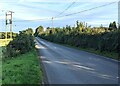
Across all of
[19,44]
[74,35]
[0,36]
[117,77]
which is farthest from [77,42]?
[0,36]

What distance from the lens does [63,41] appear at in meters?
81.0

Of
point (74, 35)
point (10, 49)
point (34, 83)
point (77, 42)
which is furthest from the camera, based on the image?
point (74, 35)

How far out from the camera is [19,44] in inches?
1561

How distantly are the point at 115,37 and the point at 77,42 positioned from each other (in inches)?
997

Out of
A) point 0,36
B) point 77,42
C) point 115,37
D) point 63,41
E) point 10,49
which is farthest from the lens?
point 0,36

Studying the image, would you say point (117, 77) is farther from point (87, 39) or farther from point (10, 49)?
point (87, 39)

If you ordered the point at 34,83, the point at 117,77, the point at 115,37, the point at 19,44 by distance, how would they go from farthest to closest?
the point at 19,44 < the point at 115,37 < the point at 117,77 < the point at 34,83

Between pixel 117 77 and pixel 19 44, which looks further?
pixel 19 44

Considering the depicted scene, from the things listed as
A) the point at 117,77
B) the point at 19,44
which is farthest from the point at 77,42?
the point at 117,77

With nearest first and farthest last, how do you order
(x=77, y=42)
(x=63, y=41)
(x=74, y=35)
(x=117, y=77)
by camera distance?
(x=117, y=77) → (x=77, y=42) → (x=74, y=35) → (x=63, y=41)

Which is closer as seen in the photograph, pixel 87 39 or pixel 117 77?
pixel 117 77

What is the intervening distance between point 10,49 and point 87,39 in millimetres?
17194

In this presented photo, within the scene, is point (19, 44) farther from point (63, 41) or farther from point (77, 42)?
point (63, 41)

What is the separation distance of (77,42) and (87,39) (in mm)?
8057
